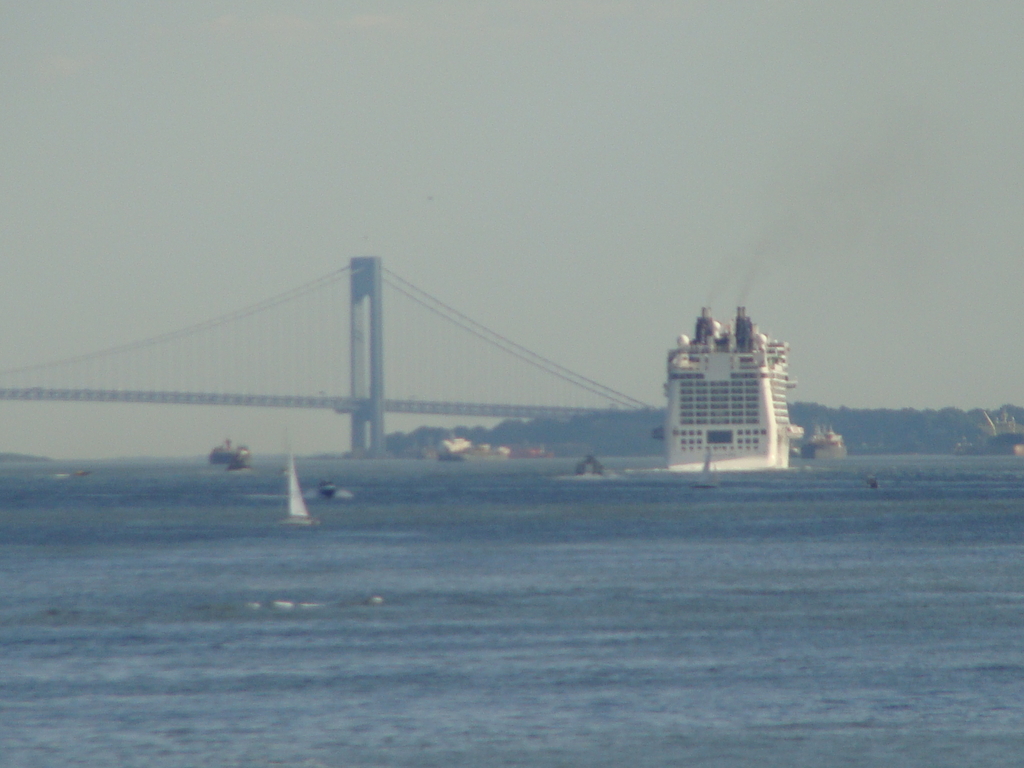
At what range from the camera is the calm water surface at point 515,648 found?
17484 mm

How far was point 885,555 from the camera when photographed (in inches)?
1613

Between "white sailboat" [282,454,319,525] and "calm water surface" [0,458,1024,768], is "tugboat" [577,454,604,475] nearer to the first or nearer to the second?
"white sailboat" [282,454,319,525]

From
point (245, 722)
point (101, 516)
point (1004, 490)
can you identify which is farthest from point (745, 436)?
point (245, 722)

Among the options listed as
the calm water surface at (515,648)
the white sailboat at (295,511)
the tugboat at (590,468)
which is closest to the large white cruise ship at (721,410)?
the tugboat at (590,468)

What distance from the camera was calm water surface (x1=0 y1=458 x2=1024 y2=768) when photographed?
17.5 meters

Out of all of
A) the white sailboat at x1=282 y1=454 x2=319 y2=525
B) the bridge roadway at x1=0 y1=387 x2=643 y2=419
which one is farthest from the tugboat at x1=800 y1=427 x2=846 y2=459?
the white sailboat at x1=282 y1=454 x2=319 y2=525

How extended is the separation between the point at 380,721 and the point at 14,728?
145 inches

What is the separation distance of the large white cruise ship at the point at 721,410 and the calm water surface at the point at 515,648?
177 feet

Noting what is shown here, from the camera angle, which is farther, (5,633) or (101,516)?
(101,516)

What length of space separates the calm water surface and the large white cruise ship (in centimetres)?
5386

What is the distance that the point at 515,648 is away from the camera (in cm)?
2389

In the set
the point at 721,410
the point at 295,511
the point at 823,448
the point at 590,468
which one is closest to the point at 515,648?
the point at 295,511

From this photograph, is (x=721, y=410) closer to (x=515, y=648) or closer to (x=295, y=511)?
(x=295, y=511)

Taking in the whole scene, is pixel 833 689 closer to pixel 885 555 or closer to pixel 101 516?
pixel 885 555
